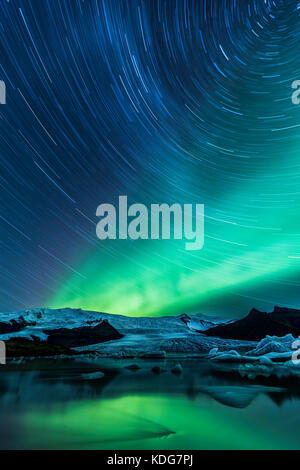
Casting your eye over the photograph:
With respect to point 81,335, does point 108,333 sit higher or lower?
higher

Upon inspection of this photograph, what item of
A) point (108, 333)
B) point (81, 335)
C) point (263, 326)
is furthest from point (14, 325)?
point (263, 326)

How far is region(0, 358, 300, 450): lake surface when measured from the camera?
24.8 feet

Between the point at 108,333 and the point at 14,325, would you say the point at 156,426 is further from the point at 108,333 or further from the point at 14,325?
the point at 14,325

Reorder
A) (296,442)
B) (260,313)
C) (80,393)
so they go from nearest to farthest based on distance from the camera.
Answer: (296,442), (80,393), (260,313)

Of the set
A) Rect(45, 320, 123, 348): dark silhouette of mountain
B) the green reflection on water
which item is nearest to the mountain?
Rect(45, 320, 123, 348): dark silhouette of mountain

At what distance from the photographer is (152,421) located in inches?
382

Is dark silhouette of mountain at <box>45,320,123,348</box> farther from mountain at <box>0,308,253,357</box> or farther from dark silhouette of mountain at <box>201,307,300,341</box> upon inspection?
dark silhouette of mountain at <box>201,307,300,341</box>

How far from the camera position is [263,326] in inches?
3853

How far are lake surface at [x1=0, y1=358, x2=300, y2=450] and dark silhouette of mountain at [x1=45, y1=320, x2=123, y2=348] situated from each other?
78.1 meters

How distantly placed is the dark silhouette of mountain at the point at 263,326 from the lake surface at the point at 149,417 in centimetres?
8628

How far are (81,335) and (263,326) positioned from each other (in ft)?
196

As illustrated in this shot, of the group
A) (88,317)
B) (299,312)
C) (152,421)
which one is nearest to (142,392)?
(152,421)
